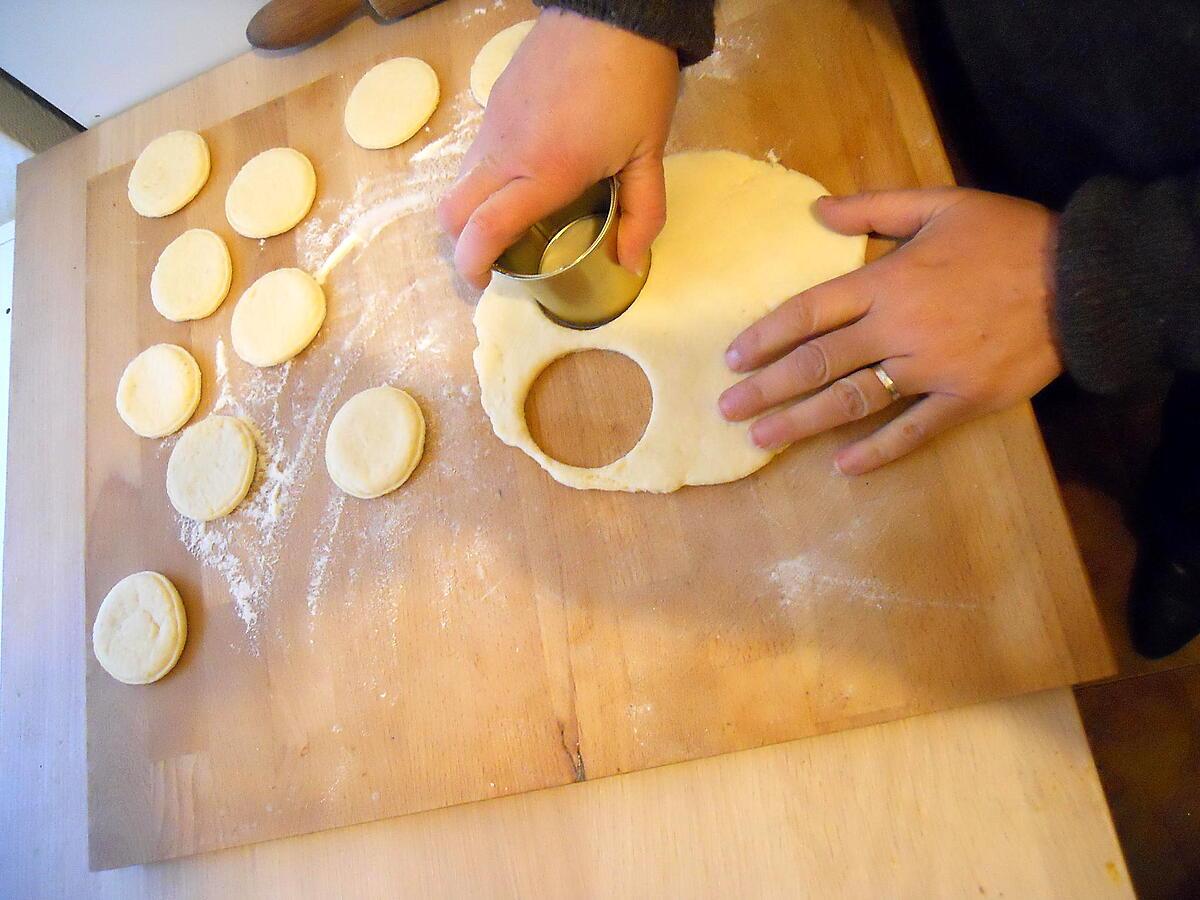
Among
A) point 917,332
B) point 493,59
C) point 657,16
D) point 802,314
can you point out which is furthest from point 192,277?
point 917,332

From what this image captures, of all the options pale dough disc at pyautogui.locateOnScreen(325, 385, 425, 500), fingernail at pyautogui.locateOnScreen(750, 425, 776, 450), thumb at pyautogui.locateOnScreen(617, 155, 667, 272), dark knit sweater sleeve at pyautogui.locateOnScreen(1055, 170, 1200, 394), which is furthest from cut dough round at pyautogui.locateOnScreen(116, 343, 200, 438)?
dark knit sweater sleeve at pyautogui.locateOnScreen(1055, 170, 1200, 394)

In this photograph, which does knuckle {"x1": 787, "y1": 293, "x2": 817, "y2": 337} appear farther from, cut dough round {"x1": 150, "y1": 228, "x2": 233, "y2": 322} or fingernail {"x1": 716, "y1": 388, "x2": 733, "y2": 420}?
cut dough round {"x1": 150, "y1": 228, "x2": 233, "y2": 322}

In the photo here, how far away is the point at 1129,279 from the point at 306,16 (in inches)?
42.9

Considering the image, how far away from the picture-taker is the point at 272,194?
1.04 meters

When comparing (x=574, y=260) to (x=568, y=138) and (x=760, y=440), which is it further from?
(x=760, y=440)

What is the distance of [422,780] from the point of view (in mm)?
811

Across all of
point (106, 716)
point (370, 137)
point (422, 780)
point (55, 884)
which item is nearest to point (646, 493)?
point (422, 780)

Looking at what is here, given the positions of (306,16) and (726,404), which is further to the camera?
(306,16)

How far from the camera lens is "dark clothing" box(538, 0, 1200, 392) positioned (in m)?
0.60

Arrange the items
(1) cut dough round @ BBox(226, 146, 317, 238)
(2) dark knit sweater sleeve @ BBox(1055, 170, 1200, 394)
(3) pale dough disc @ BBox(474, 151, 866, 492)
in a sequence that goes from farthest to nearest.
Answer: (1) cut dough round @ BBox(226, 146, 317, 238) < (3) pale dough disc @ BBox(474, 151, 866, 492) < (2) dark knit sweater sleeve @ BBox(1055, 170, 1200, 394)

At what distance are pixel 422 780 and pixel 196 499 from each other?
0.47m

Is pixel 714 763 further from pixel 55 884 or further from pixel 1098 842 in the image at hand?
pixel 55 884

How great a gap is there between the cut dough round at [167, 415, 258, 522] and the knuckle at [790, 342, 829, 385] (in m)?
0.68

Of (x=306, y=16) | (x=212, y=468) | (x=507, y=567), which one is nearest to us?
(x=507, y=567)
